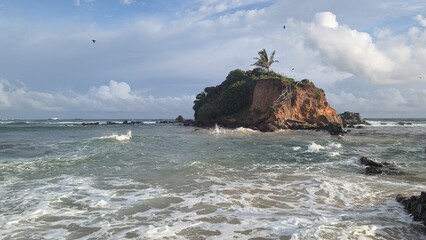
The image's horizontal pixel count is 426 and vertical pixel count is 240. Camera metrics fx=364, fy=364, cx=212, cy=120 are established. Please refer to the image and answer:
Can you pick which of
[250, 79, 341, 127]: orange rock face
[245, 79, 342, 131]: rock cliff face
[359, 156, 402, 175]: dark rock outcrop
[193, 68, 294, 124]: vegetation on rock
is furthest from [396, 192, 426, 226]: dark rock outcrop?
[193, 68, 294, 124]: vegetation on rock

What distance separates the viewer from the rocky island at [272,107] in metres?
54.7

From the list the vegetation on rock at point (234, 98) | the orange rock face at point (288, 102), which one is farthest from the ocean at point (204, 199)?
the vegetation on rock at point (234, 98)

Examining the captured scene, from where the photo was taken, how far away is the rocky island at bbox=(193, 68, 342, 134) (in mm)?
54688

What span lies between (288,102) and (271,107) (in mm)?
3002

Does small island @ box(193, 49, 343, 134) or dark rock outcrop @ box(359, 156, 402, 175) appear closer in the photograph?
dark rock outcrop @ box(359, 156, 402, 175)

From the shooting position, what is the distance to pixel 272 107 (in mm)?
54656

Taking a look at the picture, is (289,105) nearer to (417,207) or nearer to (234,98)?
(234,98)

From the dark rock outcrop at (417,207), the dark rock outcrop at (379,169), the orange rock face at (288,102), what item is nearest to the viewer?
the dark rock outcrop at (417,207)

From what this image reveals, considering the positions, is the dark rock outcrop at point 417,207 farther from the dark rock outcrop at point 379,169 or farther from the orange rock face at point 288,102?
the orange rock face at point 288,102

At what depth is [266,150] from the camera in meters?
25.6

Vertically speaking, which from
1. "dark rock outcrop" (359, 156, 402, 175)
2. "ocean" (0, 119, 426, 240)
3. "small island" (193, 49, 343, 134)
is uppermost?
"small island" (193, 49, 343, 134)

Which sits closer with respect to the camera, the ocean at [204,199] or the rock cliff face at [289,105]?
the ocean at [204,199]

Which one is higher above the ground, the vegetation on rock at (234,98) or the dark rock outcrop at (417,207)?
the vegetation on rock at (234,98)

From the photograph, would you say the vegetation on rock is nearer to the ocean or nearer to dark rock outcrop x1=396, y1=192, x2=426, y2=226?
the ocean
